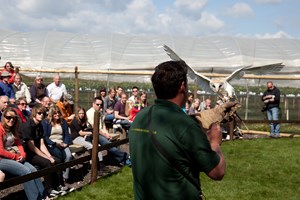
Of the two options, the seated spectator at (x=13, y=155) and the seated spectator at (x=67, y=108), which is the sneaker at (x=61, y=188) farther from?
the seated spectator at (x=67, y=108)

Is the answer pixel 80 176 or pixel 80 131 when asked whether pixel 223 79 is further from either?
pixel 80 176

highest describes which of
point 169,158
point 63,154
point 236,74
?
point 236,74

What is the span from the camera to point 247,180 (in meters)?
7.65

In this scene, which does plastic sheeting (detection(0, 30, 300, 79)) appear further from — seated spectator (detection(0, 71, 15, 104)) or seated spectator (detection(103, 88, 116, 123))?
seated spectator (detection(0, 71, 15, 104))

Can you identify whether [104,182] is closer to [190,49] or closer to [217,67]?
[217,67]

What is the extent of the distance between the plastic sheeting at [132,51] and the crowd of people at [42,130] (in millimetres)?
7030

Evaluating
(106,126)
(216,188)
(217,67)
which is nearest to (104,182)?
(216,188)

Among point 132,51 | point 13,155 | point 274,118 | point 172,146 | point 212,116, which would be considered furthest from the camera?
point 132,51

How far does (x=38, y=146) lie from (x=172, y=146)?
4.80 meters

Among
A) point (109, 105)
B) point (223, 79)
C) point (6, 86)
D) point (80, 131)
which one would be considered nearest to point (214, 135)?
point (80, 131)

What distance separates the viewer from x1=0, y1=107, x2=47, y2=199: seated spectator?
550 cm

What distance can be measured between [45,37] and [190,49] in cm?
656

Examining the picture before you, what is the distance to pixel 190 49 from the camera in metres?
19.9

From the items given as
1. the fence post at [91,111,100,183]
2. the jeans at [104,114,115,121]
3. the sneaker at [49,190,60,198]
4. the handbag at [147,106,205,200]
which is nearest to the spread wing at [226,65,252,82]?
the jeans at [104,114,115,121]
